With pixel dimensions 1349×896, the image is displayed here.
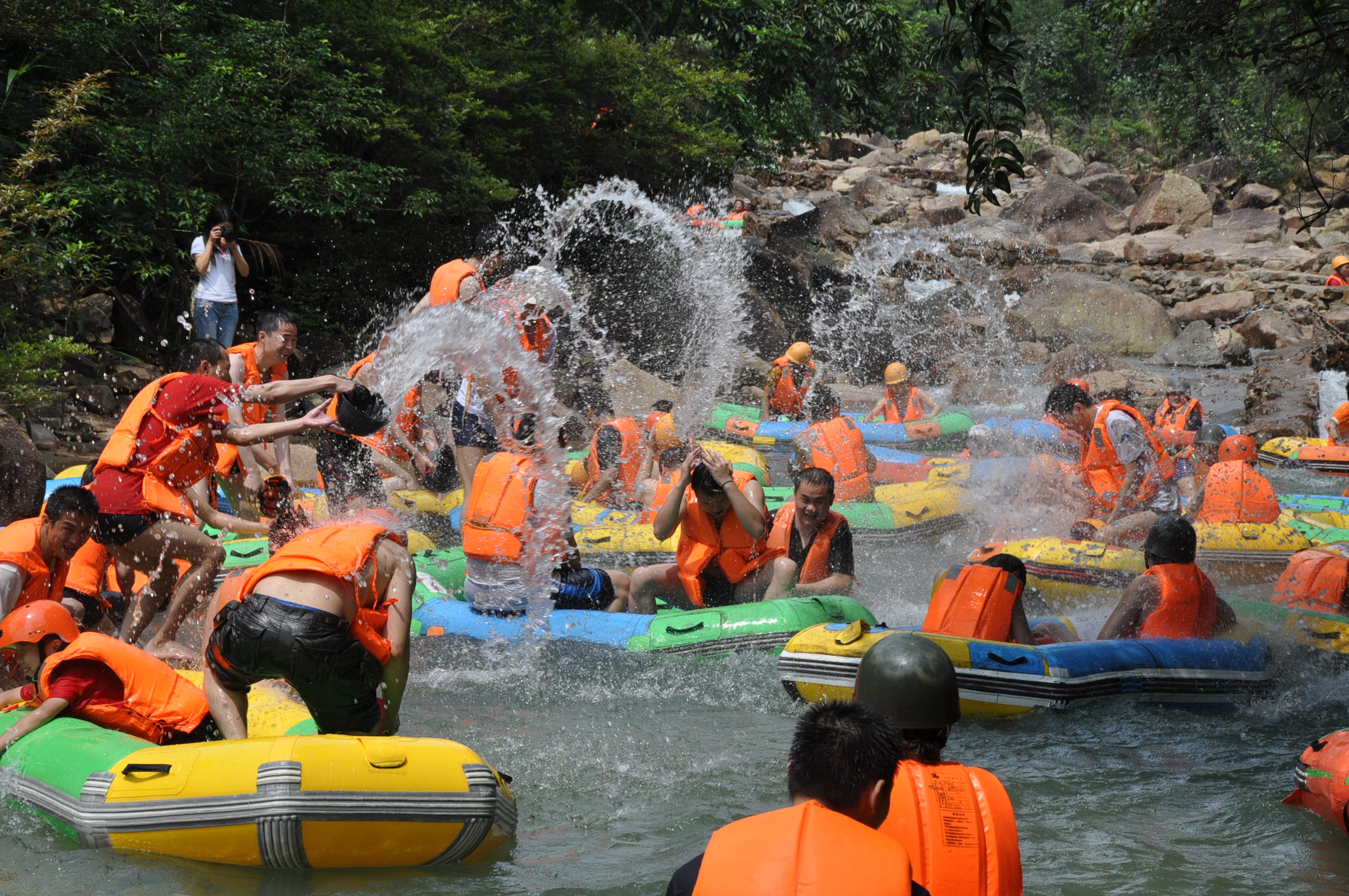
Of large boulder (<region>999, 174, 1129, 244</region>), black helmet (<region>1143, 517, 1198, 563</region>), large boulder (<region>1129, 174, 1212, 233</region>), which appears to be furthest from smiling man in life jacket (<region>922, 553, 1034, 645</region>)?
large boulder (<region>1129, 174, 1212, 233</region>)

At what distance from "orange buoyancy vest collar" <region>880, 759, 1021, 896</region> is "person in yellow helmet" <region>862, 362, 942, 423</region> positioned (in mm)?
11081

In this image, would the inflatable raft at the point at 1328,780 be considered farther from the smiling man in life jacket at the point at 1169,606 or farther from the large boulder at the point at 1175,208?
the large boulder at the point at 1175,208

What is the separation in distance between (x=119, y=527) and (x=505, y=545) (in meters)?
1.96

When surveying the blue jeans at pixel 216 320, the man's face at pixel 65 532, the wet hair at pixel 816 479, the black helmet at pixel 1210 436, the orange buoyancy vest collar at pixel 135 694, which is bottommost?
the orange buoyancy vest collar at pixel 135 694

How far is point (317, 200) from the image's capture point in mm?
11992

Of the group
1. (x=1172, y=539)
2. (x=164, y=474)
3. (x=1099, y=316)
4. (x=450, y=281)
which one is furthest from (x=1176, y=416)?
(x=1099, y=316)

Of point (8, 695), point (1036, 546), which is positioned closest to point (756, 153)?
point (1036, 546)

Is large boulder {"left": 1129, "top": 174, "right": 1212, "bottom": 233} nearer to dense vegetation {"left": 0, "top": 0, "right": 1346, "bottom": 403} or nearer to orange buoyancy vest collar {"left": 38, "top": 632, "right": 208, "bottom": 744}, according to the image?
dense vegetation {"left": 0, "top": 0, "right": 1346, "bottom": 403}

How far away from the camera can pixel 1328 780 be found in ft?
14.8

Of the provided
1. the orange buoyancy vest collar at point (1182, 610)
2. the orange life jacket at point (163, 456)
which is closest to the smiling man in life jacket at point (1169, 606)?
the orange buoyancy vest collar at point (1182, 610)

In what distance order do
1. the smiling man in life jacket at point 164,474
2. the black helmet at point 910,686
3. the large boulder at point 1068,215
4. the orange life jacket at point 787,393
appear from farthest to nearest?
the large boulder at point 1068,215
the orange life jacket at point 787,393
the smiling man in life jacket at point 164,474
the black helmet at point 910,686

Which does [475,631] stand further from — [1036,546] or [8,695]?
[1036,546]

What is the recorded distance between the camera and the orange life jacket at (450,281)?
7984 mm

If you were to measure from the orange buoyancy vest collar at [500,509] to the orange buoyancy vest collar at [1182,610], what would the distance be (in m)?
3.50
